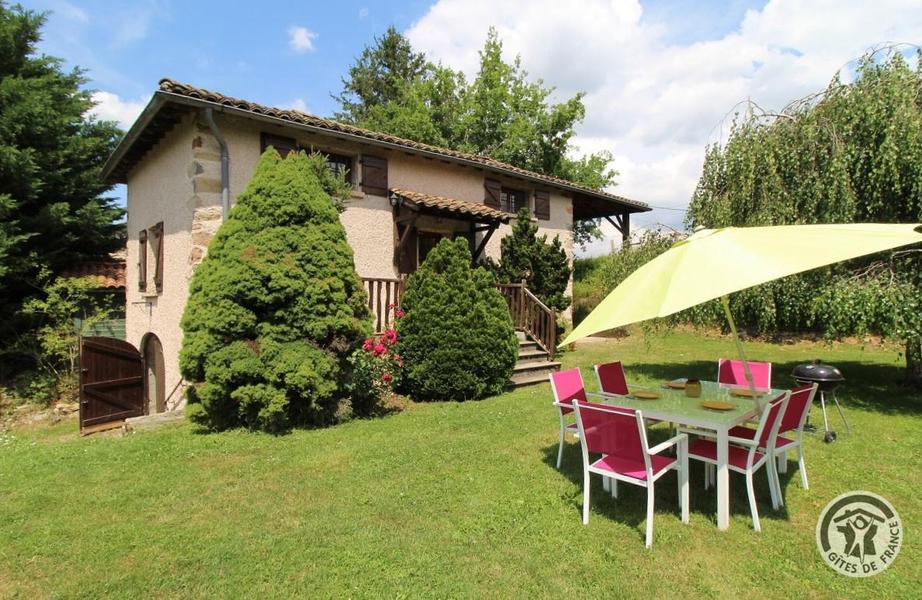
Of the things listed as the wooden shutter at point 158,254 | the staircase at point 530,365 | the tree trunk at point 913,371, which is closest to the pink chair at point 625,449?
the staircase at point 530,365

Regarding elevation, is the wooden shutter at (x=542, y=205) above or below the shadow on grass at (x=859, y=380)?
above

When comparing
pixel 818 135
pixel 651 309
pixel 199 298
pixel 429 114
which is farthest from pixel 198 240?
pixel 429 114

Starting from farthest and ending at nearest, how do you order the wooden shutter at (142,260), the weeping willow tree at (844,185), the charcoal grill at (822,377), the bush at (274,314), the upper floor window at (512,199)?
the upper floor window at (512,199) < the wooden shutter at (142,260) < the weeping willow tree at (844,185) < the bush at (274,314) < the charcoal grill at (822,377)

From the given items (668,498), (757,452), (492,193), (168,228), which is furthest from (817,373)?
(168,228)

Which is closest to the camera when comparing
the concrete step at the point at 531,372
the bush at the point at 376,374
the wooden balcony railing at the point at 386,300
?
the bush at the point at 376,374

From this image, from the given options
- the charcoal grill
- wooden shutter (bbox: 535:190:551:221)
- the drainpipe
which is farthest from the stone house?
the charcoal grill

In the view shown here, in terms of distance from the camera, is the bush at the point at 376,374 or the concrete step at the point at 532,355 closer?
the bush at the point at 376,374

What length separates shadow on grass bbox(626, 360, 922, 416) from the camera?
6.41 metres

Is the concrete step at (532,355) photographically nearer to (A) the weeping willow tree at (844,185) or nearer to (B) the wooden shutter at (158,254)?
(A) the weeping willow tree at (844,185)

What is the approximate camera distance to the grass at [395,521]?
2.47m

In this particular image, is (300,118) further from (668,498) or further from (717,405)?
(668,498)

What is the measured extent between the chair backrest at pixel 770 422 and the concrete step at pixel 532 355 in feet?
17.2

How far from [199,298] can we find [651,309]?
16.8 feet

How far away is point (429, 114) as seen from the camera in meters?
21.5
